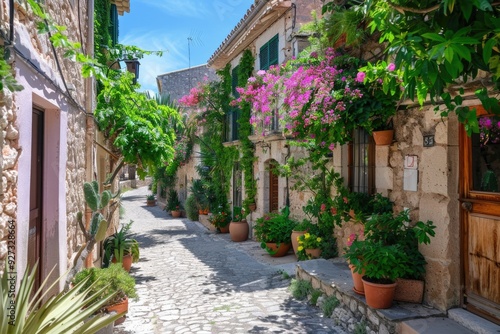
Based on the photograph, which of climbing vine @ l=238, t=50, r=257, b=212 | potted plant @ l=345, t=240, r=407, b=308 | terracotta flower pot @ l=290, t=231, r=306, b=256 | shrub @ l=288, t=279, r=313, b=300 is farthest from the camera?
climbing vine @ l=238, t=50, r=257, b=212

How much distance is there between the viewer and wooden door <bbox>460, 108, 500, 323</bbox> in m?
3.45

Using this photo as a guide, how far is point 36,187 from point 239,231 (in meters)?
7.50

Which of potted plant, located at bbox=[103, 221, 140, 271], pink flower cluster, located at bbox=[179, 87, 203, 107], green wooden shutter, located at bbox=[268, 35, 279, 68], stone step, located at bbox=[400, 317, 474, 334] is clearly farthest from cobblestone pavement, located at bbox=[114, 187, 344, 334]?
pink flower cluster, located at bbox=[179, 87, 203, 107]

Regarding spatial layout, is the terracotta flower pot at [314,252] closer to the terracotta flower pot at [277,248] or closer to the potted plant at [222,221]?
the terracotta flower pot at [277,248]

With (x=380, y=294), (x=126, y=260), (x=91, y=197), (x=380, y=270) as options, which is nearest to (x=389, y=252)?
(x=380, y=270)

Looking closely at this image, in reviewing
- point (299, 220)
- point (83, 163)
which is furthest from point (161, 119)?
point (299, 220)

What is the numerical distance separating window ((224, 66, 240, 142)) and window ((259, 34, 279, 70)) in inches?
74.1

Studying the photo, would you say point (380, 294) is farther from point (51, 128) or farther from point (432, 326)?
point (51, 128)

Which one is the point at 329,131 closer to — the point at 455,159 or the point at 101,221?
the point at 455,159

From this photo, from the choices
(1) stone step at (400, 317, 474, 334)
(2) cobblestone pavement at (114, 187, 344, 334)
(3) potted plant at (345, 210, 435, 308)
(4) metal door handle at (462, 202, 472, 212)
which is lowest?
(2) cobblestone pavement at (114, 187, 344, 334)

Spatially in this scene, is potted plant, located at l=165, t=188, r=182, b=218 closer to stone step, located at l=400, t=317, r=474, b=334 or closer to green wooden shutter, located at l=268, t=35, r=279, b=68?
green wooden shutter, located at l=268, t=35, r=279, b=68

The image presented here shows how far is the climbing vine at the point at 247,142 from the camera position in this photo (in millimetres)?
10898

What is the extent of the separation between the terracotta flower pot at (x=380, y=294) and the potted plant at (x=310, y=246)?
2682 millimetres

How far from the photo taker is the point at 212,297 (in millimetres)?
5637
